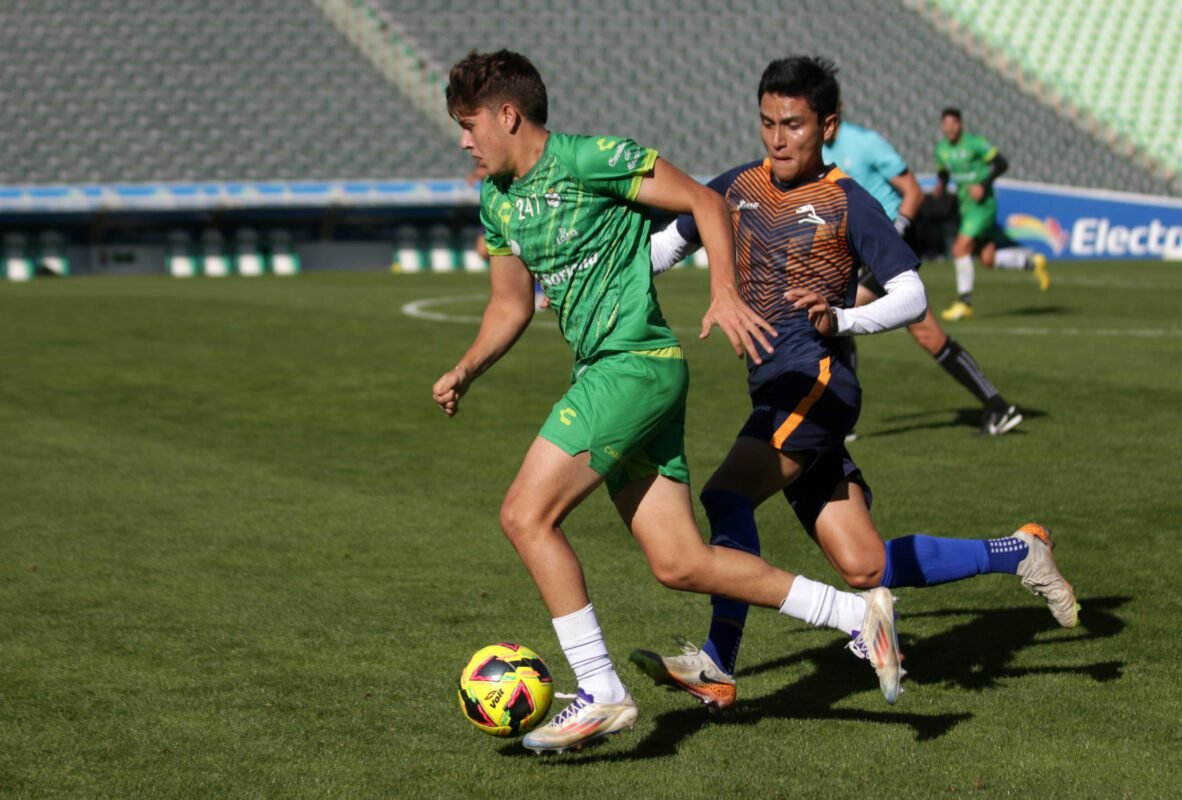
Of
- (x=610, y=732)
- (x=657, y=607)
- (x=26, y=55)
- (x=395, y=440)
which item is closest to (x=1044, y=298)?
(x=395, y=440)

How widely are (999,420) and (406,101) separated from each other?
88.3 ft

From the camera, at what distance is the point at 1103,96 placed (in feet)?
127

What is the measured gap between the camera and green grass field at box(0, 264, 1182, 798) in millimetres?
4473

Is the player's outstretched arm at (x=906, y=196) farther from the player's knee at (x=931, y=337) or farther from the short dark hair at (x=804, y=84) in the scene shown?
the short dark hair at (x=804, y=84)

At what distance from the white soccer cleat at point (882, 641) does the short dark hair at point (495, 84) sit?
5.77 feet

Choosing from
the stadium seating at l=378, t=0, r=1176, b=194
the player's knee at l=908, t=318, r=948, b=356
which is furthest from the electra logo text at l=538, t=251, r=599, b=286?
the stadium seating at l=378, t=0, r=1176, b=194

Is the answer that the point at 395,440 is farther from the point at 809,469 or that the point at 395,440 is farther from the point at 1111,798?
the point at 1111,798

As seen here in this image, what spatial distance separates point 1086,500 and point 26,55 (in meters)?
30.8

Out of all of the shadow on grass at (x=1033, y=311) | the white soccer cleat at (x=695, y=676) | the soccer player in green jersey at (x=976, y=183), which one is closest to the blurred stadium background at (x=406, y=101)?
the soccer player in green jersey at (x=976, y=183)

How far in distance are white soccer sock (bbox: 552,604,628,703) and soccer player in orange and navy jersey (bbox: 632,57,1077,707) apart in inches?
14.2

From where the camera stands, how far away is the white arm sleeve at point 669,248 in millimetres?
5164

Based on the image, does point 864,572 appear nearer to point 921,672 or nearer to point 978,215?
point 921,672

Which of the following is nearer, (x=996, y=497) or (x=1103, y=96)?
(x=996, y=497)

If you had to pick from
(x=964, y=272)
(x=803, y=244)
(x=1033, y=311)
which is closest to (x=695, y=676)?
(x=803, y=244)
